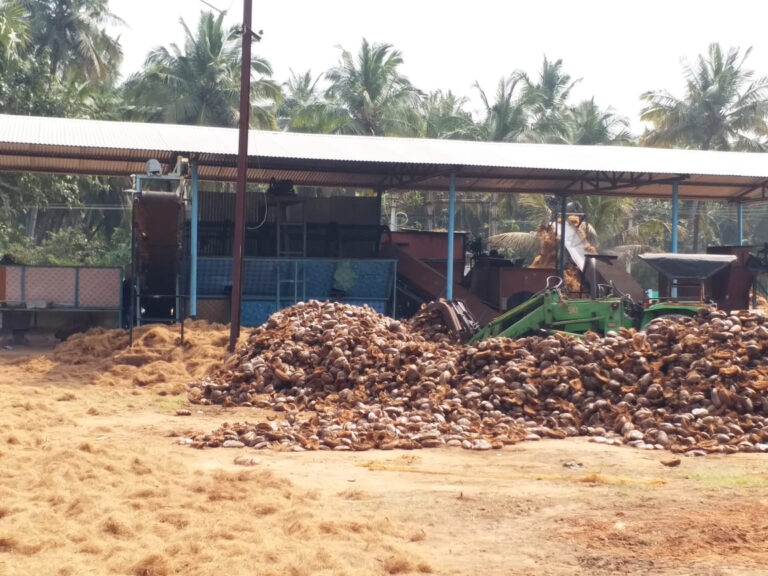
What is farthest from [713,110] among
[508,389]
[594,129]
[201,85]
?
[508,389]

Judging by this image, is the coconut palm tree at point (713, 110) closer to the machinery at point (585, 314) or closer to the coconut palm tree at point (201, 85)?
the coconut palm tree at point (201, 85)

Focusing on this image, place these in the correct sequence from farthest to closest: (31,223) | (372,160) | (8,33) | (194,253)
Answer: (31,223)
(8,33)
(372,160)
(194,253)

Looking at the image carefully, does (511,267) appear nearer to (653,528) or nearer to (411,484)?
(411,484)

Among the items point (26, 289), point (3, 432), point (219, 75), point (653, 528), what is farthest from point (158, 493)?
point (219, 75)

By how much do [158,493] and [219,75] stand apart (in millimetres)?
→ 38967

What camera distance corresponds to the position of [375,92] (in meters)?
44.5

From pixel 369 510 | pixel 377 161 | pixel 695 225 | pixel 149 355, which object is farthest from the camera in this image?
pixel 695 225

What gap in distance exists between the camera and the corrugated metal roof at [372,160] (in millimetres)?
20219

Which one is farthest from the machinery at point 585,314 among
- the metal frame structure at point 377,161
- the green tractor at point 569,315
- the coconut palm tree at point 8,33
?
the coconut palm tree at point 8,33

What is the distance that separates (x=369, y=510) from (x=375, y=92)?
38981mm

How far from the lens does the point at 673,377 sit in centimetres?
1124

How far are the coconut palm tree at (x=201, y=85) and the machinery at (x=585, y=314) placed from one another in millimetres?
30935

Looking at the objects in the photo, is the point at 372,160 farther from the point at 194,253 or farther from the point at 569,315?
the point at 569,315

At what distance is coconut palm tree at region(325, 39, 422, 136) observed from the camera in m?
43.8
